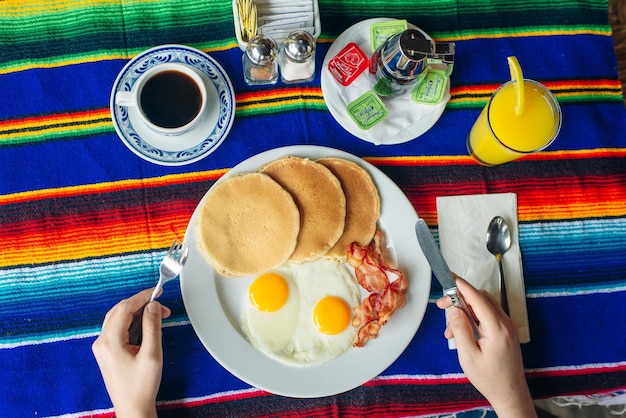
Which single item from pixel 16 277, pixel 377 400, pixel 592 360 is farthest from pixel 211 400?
pixel 592 360

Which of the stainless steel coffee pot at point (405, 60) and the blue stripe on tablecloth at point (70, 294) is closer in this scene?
the stainless steel coffee pot at point (405, 60)

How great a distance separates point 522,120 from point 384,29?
45 cm

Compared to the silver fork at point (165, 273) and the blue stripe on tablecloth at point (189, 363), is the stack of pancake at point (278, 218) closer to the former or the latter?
the silver fork at point (165, 273)

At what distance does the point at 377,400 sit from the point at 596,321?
0.68m

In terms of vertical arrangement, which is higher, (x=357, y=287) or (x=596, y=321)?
(x=357, y=287)

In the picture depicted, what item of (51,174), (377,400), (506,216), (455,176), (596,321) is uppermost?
(51,174)

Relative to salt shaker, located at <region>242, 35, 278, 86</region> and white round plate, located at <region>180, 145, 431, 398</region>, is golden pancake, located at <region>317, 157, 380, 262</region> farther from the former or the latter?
salt shaker, located at <region>242, 35, 278, 86</region>

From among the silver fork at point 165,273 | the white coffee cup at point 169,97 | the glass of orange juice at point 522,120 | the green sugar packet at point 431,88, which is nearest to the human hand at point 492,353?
the glass of orange juice at point 522,120

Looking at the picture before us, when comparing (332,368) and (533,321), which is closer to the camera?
(332,368)

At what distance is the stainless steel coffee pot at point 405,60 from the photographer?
3.90ft

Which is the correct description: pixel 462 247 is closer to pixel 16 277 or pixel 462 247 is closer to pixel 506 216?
pixel 506 216

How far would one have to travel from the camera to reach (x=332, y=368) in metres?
1.26

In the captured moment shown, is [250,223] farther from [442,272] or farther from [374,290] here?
[442,272]

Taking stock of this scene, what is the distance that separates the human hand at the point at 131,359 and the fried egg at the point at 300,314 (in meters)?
0.24
